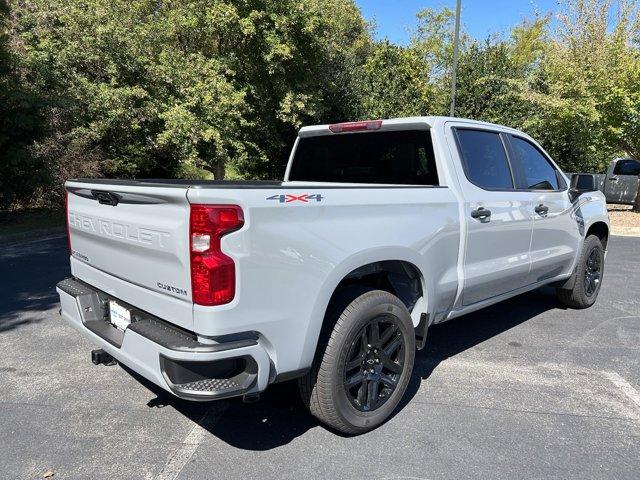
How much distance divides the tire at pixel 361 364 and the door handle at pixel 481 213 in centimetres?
98

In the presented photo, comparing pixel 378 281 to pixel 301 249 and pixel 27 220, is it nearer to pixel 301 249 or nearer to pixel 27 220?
pixel 301 249

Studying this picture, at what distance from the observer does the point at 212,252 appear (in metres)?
2.34

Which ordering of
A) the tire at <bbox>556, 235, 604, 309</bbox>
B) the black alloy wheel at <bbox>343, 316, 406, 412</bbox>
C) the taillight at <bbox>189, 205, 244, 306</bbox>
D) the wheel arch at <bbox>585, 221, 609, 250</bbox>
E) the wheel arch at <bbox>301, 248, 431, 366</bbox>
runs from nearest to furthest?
the taillight at <bbox>189, 205, 244, 306</bbox> → the wheel arch at <bbox>301, 248, 431, 366</bbox> → the black alloy wheel at <bbox>343, 316, 406, 412</bbox> → the tire at <bbox>556, 235, 604, 309</bbox> → the wheel arch at <bbox>585, 221, 609, 250</bbox>

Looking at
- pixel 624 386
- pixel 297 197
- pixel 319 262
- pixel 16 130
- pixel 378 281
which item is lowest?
pixel 624 386

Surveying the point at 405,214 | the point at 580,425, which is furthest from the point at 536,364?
the point at 405,214

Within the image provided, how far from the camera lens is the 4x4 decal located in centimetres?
249

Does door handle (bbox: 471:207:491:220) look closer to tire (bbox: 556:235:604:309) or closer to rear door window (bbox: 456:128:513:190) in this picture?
rear door window (bbox: 456:128:513:190)

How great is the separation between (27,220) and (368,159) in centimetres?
1067

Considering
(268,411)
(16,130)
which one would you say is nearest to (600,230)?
(268,411)

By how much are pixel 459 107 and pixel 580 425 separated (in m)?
13.9

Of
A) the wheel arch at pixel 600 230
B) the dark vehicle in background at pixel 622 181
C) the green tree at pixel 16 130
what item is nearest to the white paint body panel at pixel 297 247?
the wheel arch at pixel 600 230

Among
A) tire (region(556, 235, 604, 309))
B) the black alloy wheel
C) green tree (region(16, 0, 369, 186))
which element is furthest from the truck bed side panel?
green tree (region(16, 0, 369, 186))

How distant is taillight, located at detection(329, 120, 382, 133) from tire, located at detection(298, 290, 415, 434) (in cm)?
155

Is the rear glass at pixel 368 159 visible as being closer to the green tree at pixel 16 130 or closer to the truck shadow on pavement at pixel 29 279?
the truck shadow on pavement at pixel 29 279
